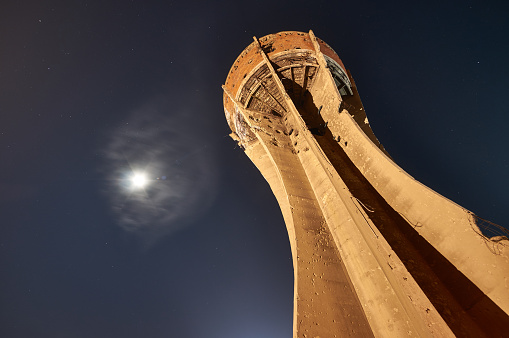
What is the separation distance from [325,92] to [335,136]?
1411 mm

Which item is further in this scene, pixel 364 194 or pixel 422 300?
pixel 364 194

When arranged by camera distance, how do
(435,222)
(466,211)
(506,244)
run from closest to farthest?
1. (506,244)
2. (466,211)
3. (435,222)

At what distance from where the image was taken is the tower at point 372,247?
2.93m

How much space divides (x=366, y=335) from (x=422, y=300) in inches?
64.9

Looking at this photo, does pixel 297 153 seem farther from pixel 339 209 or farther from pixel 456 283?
pixel 456 283

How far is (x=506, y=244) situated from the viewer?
9.40 feet

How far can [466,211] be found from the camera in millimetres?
3309

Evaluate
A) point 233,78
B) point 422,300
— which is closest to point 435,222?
point 422,300

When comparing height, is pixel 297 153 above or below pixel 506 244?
above

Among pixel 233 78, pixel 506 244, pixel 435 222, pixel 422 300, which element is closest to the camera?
pixel 422 300

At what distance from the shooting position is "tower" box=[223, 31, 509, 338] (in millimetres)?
2928

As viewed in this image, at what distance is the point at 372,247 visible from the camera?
3.45 metres

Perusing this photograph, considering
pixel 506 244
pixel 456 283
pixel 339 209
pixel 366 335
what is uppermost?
pixel 339 209

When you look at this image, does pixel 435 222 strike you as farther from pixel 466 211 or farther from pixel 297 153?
pixel 297 153
